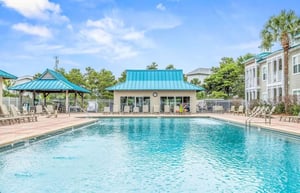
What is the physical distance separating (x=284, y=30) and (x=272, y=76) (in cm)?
578

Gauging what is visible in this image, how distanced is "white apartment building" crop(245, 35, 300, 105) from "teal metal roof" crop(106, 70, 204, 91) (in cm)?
597

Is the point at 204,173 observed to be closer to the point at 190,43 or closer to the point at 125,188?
the point at 125,188

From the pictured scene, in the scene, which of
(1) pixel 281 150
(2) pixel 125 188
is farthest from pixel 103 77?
(2) pixel 125 188

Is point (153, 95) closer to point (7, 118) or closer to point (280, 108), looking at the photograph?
point (280, 108)

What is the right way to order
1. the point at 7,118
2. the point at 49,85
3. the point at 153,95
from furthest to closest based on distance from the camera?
1. the point at 153,95
2. the point at 49,85
3. the point at 7,118

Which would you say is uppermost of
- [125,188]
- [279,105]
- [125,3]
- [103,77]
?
[125,3]

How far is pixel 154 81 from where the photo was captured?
33000mm

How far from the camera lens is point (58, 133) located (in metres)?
13.6

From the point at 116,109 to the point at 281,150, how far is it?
22271 millimetres

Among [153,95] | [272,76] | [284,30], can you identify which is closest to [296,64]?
[284,30]

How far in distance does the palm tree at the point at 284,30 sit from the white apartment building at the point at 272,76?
62 centimetres

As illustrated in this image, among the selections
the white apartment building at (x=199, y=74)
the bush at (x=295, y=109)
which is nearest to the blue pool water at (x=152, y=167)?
the bush at (x=295, y=109)

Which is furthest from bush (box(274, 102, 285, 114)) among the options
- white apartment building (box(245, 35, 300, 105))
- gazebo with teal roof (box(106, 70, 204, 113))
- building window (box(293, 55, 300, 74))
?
gazebo with teal roof (box(106, 70, 204, 113))

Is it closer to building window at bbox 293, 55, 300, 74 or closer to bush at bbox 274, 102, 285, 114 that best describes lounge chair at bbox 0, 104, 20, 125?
bush at bbox 274, 102, 285, 114
